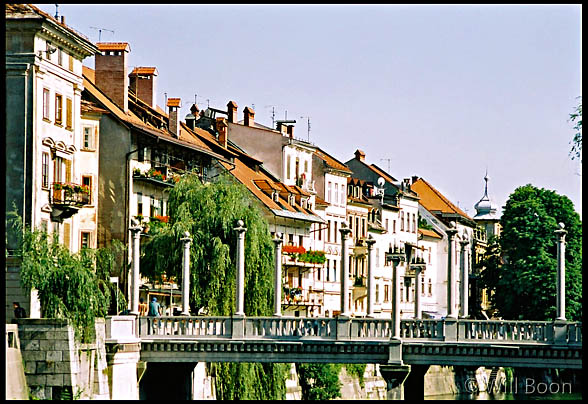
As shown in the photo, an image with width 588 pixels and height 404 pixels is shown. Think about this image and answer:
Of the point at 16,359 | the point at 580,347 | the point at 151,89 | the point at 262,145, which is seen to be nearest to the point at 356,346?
the point at 580,347

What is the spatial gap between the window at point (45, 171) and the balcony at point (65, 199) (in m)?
0.36

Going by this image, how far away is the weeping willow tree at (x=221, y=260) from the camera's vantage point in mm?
59375

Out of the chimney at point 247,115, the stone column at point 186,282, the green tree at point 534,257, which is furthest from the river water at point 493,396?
the stone column at point 186,282

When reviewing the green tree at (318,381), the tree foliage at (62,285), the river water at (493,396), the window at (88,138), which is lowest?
the river water at (493,396)

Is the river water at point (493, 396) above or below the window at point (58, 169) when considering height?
below

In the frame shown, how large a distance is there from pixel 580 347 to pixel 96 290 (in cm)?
1529

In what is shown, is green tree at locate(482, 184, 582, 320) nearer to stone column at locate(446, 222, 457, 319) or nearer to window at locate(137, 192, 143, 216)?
window at locate(137, 192, 143, 216)

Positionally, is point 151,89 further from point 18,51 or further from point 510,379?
point 510,379

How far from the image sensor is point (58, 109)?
6022 cm

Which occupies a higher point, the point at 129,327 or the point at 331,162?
the point at 331,162

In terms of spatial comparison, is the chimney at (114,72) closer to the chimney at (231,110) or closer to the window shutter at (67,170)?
the window shutter at (67,170)

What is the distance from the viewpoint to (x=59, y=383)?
1950 inches

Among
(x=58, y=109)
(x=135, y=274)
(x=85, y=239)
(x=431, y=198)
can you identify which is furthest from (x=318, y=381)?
(x=431, y=198)

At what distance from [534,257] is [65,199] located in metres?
45.9
